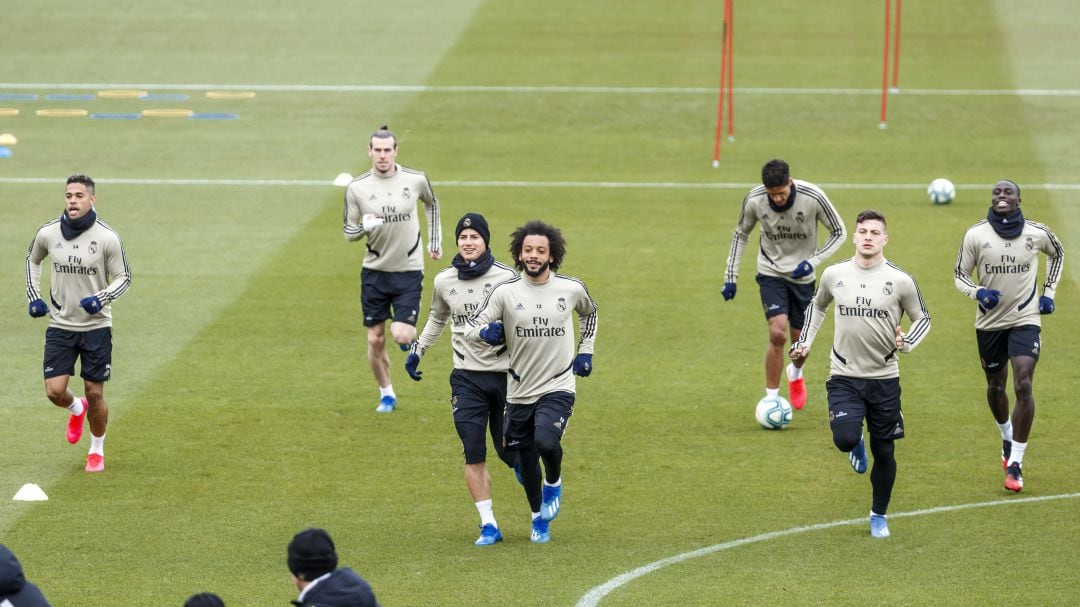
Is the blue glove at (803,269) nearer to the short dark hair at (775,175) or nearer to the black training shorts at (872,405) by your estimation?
the short dark hair at (775,175)

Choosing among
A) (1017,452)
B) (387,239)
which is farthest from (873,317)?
(387,239)

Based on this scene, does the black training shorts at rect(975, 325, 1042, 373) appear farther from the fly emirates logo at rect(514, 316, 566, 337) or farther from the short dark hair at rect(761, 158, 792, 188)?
the fly emirates logo at rect(514, 316, 566, 337)

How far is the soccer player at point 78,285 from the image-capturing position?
1416cm

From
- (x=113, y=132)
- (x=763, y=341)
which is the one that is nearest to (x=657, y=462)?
(x=763, y=341)

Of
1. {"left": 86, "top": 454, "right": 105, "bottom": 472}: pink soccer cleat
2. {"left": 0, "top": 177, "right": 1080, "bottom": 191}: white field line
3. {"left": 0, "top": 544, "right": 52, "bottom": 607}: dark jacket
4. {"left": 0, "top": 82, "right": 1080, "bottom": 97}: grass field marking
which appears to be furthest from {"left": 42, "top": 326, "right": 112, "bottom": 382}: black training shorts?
{"left": 0, "top": 82, "right": 1080, "bottom": 97}: grass field marking

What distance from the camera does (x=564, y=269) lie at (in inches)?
894

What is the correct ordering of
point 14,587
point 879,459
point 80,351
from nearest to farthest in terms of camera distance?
1. point 14,587
2. point 879,459
3. point 80,351

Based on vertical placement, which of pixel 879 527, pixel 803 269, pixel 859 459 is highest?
pixel 803 269

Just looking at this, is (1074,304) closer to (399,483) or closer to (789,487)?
(789,487)

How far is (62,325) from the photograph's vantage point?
1430 centimetres

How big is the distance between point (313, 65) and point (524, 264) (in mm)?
26163

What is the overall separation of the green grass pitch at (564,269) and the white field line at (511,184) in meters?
0.13

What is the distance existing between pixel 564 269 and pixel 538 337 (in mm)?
10553

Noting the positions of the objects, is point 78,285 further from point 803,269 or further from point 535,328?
point 803,269
